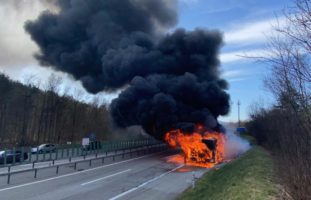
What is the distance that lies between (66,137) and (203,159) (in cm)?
3832

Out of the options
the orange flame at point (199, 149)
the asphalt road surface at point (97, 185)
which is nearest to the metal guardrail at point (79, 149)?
the asphalt road surface at point (97, 185)

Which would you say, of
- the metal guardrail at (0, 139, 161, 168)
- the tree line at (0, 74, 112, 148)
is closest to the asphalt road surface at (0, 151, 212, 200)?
the metal guardrail at (0, 139, 161, 168)

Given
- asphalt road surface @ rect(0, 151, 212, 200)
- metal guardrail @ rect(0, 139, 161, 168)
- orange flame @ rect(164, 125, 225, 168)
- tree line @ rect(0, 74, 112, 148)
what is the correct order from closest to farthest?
asphalt road surface @ rect(0, 151, 212, 200) → metal guardrail @ rect(0, 139, 161, 168) → orange flame @ rect(164, 125, 225, 168) → tree line @ rect(0, 74, 112, 148)

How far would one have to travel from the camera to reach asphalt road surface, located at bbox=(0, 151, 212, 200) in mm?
13656

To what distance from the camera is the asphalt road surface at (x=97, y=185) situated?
44.8 feet

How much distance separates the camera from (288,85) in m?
9.16

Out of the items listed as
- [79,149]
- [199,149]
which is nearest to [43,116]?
[79,149]

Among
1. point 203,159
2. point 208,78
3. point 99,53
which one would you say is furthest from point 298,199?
point 99,53

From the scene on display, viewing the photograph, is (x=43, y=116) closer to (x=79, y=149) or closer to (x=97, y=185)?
(x=79, y=149)

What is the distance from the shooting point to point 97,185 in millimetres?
16391

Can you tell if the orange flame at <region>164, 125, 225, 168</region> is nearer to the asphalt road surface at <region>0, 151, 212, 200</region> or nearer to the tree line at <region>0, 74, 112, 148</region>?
the asphalt road surface at <region>0, 151, 212, 200</region>

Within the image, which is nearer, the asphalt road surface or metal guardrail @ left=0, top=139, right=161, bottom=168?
the asphalt road surface

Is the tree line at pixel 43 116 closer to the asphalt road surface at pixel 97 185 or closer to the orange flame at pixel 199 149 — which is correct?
the orange flame at pixel 199 149

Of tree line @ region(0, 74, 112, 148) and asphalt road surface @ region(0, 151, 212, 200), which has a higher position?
tree line @ region(0, 74, 112, 148)
